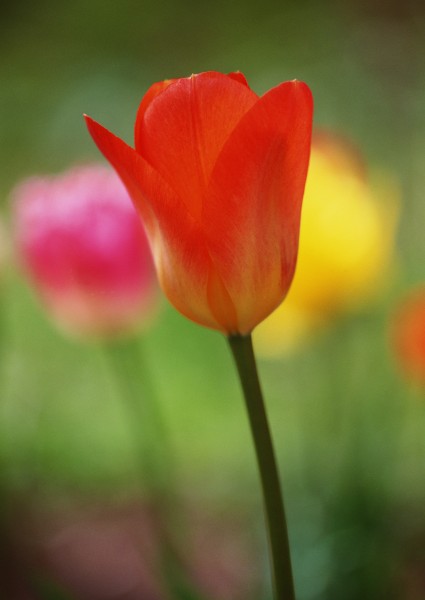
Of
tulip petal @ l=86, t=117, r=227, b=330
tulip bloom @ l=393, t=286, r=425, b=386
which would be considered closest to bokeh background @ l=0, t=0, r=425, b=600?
tulip bloom @ l=393, t=286, r=425, b=386

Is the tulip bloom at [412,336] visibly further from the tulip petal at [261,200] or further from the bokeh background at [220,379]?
the tulip petal at [261,200]

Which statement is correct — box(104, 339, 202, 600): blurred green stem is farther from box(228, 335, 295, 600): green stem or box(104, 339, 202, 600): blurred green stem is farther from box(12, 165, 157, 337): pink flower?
box(228, 335, 295, 600): green stem

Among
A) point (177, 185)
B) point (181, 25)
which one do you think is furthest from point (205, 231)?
point (181, 25)

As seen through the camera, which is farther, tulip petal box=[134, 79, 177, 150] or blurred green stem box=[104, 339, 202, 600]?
blurred green stem box=[104, 339, 202, 600]

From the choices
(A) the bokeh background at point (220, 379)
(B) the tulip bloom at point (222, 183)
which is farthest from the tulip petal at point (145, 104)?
(A) the bokeh background at point (220, 379)

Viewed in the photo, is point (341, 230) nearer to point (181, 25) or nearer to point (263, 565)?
point (263, 565)

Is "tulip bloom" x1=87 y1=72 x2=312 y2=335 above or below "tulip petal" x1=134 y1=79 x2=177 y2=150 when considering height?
below

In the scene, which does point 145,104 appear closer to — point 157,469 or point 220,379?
point 157,469
